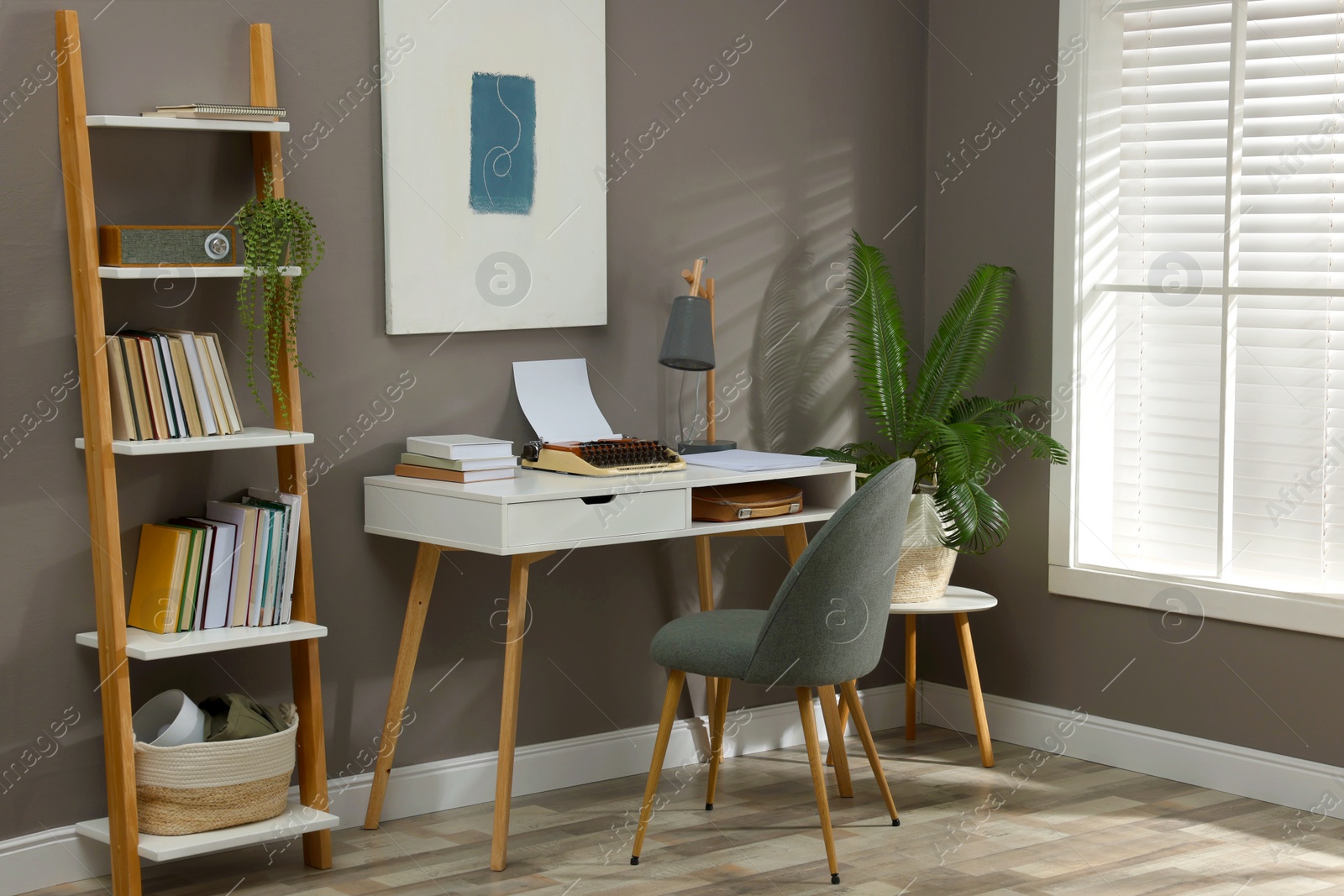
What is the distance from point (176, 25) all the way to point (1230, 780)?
10.3 ft

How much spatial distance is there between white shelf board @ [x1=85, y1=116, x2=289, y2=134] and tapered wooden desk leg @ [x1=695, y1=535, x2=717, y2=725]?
1.59 meters

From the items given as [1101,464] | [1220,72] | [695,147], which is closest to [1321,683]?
[1101,464]

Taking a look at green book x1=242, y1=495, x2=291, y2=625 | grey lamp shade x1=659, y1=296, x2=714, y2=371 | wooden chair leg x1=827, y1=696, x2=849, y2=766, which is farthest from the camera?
wooden chair leg x1=827, y1=696, x2=849, y2=766

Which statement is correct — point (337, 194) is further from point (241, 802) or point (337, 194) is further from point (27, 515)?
point (241, 802)

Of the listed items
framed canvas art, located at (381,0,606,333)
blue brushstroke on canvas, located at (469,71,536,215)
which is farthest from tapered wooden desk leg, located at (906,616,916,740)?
blue brushstroke on canvas, located at (469,71,536,215)

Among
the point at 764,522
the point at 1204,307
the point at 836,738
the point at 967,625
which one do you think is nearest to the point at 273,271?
the point at 764,522

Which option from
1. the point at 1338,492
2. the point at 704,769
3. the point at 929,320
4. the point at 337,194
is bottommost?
the point at 704,769

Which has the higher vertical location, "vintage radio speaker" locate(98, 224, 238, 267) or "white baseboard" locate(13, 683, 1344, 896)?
"vintage radio speaker" locate(98, 224, 238, 267)

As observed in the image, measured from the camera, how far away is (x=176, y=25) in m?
3.12

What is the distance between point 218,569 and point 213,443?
0.29 m

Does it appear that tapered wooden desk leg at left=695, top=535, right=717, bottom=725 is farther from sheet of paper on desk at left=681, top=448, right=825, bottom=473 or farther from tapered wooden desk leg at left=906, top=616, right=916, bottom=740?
tapered wooden desk leg at left=906, top=616, right=916, bottom=740

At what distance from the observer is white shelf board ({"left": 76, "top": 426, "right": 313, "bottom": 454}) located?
287 centimetres

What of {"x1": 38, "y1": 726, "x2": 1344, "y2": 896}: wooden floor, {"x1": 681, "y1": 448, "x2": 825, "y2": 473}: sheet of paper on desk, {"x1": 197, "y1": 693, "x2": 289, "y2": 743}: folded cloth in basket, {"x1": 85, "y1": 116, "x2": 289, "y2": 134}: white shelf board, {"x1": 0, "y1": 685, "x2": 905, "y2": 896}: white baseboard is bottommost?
{"x1": 38, "y1": 726, "x2": 1344, "y2": 896}: wooden floor

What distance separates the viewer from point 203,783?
2947 millimetres
